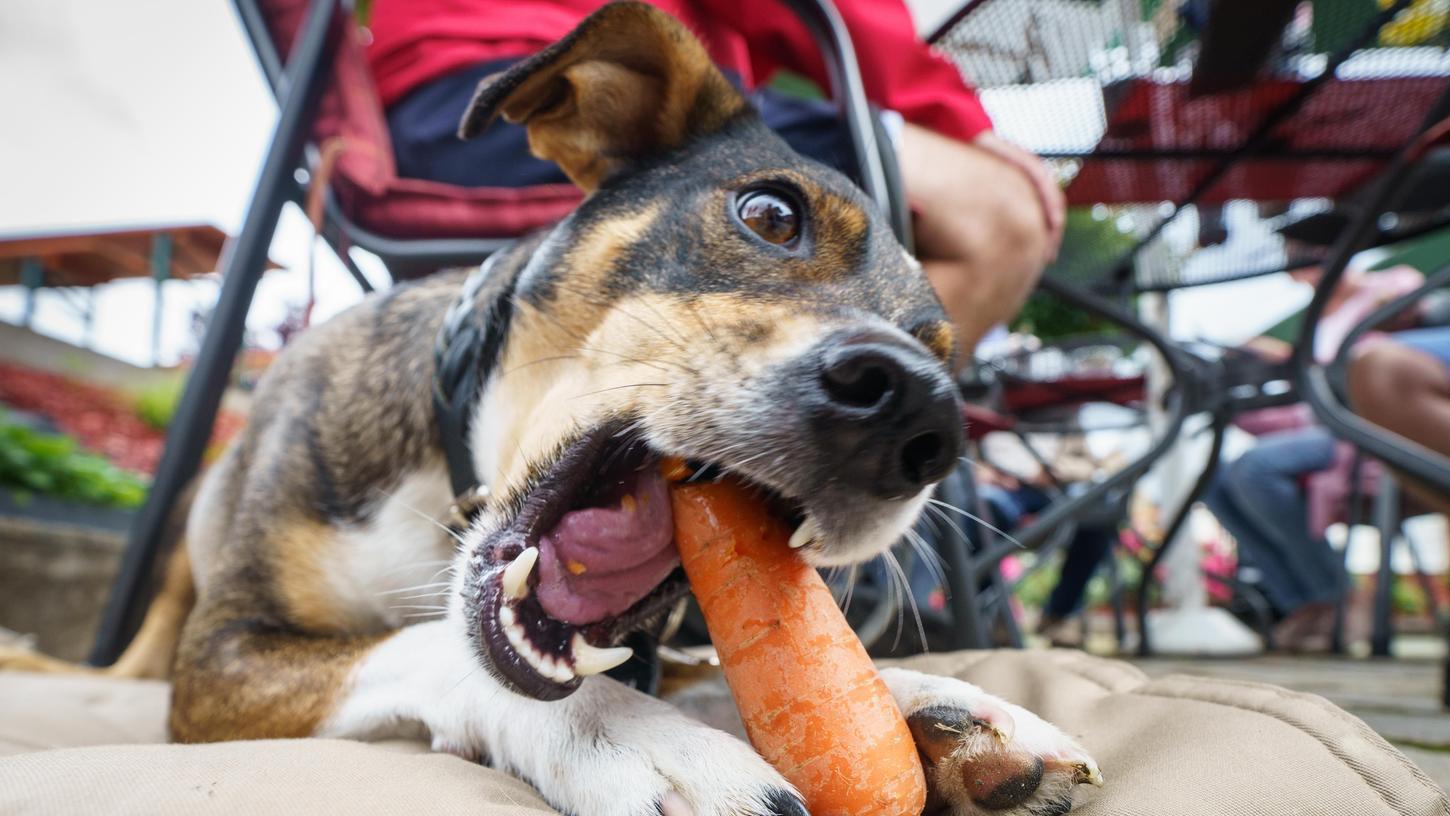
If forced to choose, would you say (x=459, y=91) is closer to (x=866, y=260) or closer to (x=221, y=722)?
(x=866, y=260)

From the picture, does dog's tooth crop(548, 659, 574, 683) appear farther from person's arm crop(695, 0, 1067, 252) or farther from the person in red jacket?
person's arm crop(695, 0, 1067, 252)

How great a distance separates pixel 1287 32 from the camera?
6.58 feet

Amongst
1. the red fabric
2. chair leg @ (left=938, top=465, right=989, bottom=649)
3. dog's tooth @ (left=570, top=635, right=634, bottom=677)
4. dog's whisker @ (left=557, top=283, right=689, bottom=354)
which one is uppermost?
the red fabric

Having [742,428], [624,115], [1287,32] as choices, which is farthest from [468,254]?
[1287,32]

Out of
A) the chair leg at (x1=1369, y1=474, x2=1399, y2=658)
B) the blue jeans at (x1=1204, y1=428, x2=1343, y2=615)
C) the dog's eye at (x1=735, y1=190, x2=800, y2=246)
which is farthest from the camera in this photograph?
the blue jeans at (x1=1204, y1=428, x2=1343, y2=615)

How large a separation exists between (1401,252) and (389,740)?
5.81 metres

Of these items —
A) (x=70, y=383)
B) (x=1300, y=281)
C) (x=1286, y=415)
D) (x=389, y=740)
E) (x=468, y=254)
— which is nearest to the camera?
(x=389, y=740)

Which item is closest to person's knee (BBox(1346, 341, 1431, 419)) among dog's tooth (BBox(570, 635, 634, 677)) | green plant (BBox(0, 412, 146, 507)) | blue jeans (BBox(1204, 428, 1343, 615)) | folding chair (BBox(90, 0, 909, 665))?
folding chair (BBox(90, 0, 909, 665))

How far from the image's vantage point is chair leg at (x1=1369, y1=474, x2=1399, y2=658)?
3.85 m

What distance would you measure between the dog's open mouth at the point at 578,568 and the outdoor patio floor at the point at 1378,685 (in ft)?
2.82

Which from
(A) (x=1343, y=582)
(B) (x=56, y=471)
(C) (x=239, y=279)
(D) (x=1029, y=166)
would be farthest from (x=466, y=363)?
(A) (x=1343, y=582)

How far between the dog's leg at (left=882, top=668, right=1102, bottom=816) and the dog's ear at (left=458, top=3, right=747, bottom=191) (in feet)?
3.11

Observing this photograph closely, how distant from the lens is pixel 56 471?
3.77 meters

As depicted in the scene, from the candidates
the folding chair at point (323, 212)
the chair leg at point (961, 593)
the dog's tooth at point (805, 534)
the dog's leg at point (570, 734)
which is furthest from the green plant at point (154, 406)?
the dog's tooth at point (805, 534)
